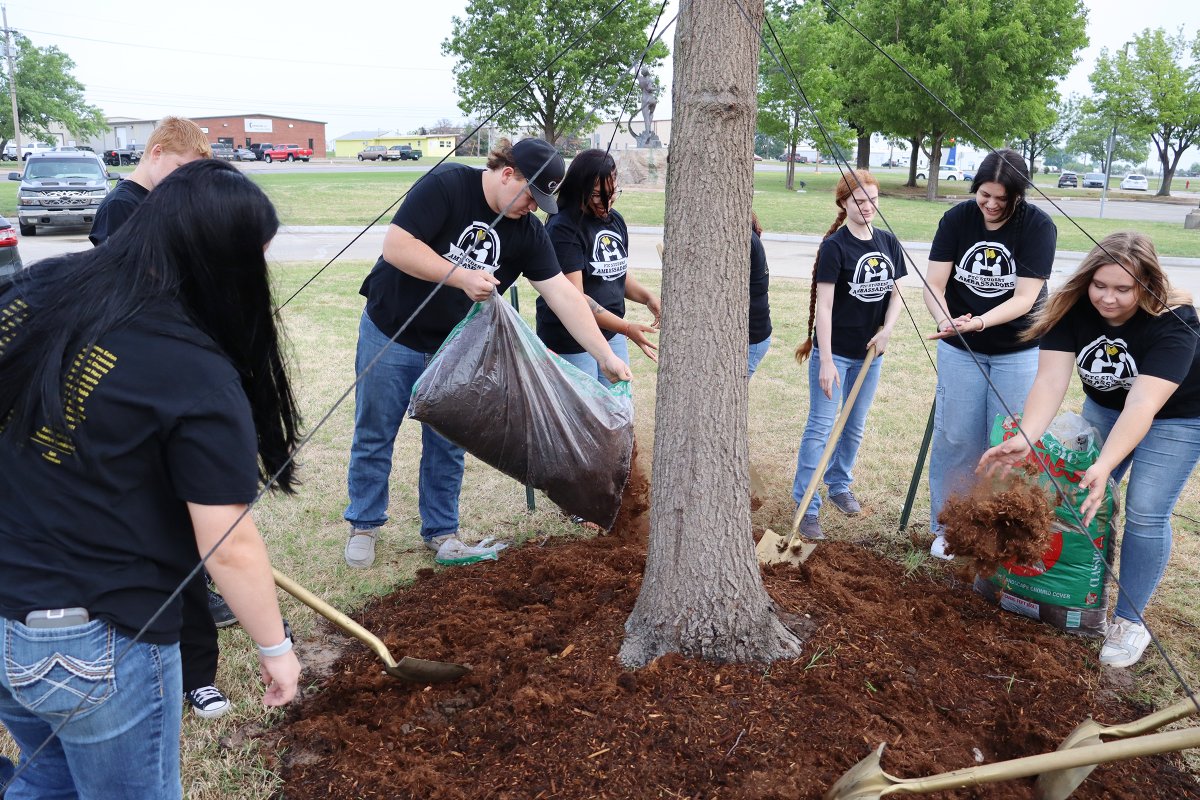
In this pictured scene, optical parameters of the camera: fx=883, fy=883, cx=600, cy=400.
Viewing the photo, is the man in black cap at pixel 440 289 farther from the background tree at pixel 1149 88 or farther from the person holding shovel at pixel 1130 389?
the background tree at pixel 1149 88

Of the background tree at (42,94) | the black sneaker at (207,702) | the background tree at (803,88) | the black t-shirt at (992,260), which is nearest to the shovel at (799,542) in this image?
the black t-shirt at (992,260)

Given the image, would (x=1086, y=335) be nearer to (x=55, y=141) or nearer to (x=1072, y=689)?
(x=1072, y=689)

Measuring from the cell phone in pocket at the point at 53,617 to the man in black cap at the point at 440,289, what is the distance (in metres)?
1.73

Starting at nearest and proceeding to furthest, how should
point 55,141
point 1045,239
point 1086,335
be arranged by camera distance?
point 1086,335 → point 1045,239 → point 55,141

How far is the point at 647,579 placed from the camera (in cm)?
241

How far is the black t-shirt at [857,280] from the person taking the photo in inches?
138

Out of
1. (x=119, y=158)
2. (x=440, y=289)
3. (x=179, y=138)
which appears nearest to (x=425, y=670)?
(x=440, y=289)

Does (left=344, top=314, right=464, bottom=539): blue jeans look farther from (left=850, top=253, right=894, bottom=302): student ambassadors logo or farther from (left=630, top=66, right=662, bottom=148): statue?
(left=630, top=66, right=662, bottom=148): statue

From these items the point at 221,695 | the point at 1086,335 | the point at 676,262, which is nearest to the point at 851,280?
the point at 1086,335

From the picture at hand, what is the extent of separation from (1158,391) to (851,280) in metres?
1.26

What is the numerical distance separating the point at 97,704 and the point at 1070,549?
2.76m

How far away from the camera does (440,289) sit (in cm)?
312

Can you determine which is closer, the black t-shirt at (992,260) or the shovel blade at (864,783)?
the shovel blade at (864,783)

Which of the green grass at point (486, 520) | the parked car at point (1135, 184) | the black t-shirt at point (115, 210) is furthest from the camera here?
the parked car at point (1135, 184)
